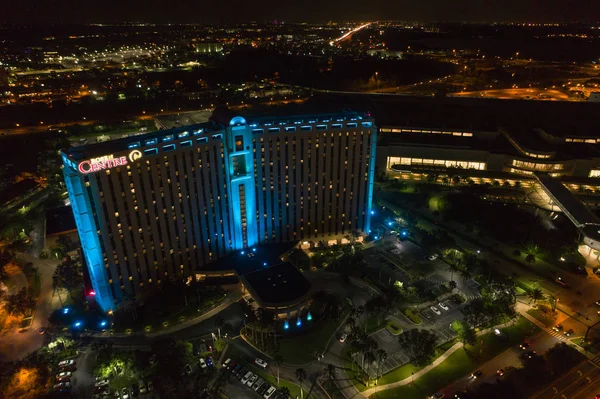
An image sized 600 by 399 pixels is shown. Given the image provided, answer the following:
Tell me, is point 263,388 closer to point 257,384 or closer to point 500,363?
point 257,384

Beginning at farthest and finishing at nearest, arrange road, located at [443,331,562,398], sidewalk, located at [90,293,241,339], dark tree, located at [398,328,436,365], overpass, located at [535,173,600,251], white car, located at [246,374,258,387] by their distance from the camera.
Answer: overpass, located at [535,173,600,251] < sidewalk, located at [90,293,241,339] < dark tree, located at [398,328,436,365] < white car, located at [246,374,258,387] < road, located at [443,331,562,398]

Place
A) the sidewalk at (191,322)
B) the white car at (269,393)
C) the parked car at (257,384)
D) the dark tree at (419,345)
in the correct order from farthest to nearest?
the sidewalk at (191,322)
the dark tree at (419,345)
the parked car at (257,384)
the white car at (269,393)

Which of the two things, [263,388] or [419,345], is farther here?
[419,345]

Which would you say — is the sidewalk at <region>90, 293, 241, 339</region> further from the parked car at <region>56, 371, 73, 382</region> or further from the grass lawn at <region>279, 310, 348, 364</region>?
the grass lawn at <region>279, 310, 348, 364</region>

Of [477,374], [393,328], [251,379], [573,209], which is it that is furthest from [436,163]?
[251,379]

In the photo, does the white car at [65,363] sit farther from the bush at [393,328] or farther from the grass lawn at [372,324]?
the bush at [393,328]

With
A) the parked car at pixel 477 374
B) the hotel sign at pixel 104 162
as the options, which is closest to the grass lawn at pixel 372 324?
A: the parked car at pixel 477 374

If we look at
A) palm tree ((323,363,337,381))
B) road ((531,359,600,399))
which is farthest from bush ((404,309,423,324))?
road ((531,359,600,399))
